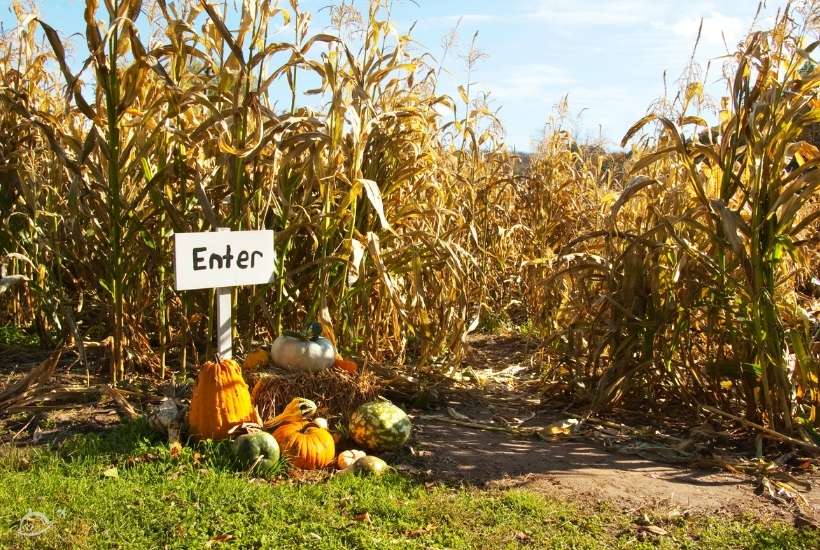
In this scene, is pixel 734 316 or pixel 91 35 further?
pixel 734 316

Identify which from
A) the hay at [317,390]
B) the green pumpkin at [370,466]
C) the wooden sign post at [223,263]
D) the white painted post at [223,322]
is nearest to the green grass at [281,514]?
the green pumpkin at [370,466]

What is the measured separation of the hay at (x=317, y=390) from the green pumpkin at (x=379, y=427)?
0.90 feet

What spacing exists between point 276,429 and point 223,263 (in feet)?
2.86

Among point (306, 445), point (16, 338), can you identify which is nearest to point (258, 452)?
point (306, 445)

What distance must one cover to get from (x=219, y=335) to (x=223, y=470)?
0.77 metres

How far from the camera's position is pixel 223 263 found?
387cm

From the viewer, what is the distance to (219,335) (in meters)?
3.93

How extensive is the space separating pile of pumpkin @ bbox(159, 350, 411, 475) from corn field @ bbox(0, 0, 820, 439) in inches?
31.8

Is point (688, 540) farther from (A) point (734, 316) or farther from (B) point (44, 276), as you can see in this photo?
(B) point (44, 276)

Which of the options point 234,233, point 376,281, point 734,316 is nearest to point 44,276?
point 234,233

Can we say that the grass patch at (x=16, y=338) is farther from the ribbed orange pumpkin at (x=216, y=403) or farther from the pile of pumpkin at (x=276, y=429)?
the ribbed orange pumpkin at (x=216, y=403)

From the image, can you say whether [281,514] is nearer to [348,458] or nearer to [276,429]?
[348,458]

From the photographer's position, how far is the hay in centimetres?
397

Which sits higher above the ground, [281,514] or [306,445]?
[306,445]
